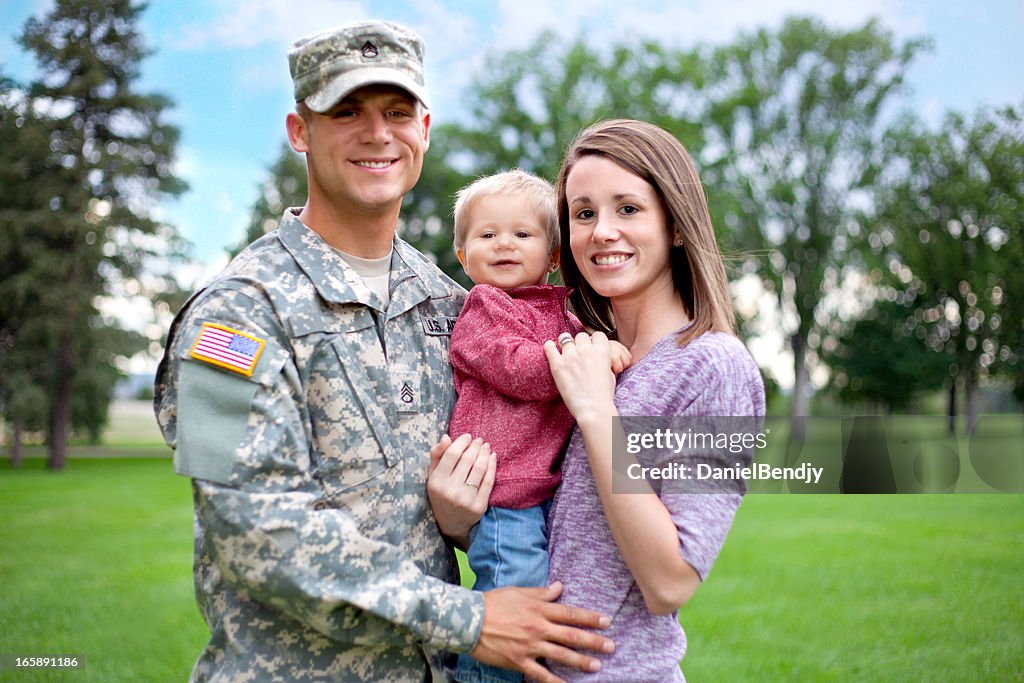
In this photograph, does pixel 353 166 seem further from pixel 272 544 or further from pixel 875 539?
pixel 875 539

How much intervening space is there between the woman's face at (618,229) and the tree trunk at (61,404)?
28629 millimetres

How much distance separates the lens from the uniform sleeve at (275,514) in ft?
7.07

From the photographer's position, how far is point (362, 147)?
261 cm

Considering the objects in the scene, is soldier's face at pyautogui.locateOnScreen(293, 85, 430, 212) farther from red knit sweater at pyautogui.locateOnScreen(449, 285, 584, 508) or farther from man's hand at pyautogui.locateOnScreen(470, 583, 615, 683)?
man's hand at pyautogui.locateOnScreen(470, 583, 615, 683)

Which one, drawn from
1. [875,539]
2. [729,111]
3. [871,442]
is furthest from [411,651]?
[729,111]

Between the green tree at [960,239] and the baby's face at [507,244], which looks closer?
the baby's face at [507,244]

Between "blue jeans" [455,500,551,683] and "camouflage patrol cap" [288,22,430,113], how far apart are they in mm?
1277

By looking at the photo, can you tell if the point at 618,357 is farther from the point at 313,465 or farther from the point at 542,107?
the point at 542,107

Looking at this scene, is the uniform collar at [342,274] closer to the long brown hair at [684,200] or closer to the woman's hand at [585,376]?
the woman's hand at [585,376]

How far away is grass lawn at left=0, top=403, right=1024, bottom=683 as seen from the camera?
7.58 m

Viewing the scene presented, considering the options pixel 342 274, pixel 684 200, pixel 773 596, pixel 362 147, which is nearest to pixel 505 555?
pixel 342 274

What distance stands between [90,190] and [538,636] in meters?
30.0

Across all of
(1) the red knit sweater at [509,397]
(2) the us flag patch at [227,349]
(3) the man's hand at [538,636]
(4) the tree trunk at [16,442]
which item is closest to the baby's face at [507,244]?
(1) the red knit sweater at [509,397]

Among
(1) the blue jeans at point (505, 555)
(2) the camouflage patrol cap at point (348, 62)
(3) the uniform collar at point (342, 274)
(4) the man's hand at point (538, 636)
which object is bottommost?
(4) the man's hand at point (538, 636)
